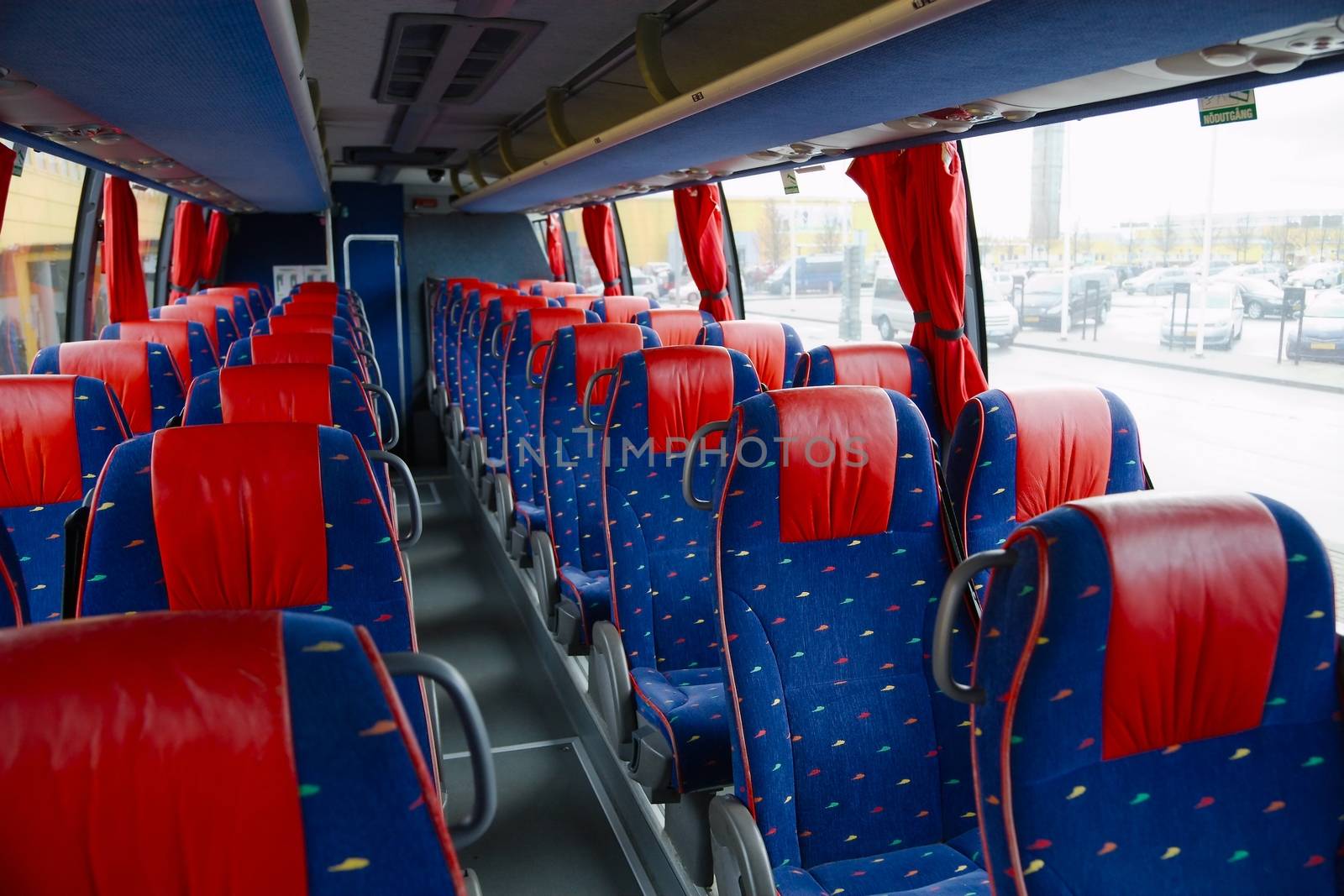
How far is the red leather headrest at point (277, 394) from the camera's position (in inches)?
128

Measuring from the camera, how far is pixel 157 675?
99cm

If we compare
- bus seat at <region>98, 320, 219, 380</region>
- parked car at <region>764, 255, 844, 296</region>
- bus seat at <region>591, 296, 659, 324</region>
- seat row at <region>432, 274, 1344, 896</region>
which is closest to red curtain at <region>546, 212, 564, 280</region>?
bus seat at <region>591, 296, 659, 324</region>

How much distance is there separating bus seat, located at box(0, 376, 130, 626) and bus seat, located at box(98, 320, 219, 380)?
2501 millimetres

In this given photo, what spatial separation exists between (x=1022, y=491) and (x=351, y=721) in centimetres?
215

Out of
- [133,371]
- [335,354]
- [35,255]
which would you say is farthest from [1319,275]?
[35,255]

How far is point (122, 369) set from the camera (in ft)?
13.7

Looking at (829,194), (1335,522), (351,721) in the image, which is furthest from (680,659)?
(829,194)

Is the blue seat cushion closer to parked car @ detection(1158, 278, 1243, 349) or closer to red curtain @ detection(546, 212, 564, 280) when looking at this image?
parked car @ detection(1158, 278, 1243, 349)

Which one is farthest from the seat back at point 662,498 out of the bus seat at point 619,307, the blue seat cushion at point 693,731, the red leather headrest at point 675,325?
the bus seat at point 619,307

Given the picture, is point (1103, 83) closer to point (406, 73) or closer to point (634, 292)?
point (406, 73)

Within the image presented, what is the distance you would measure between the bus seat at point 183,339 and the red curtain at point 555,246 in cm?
827

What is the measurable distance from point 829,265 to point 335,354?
11.1 ft

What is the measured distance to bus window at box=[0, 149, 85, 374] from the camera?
18.3 feet

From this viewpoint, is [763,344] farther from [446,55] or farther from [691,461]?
[691,461]
